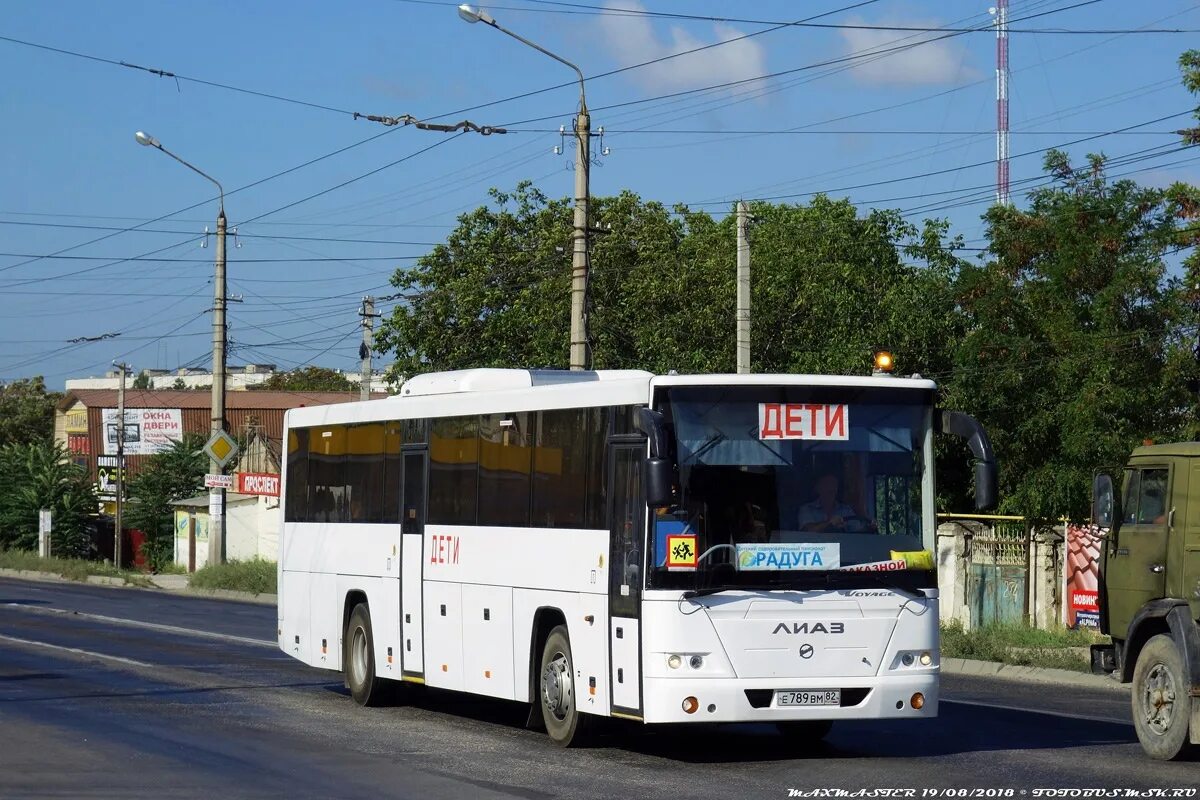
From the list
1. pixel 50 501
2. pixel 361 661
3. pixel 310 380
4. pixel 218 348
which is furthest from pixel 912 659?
pixel 310 380

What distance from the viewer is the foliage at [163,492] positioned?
70.0 meters

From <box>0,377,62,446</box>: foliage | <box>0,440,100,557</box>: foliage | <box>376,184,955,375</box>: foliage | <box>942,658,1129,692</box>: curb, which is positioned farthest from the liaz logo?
<box>0,377,62,446</box>: foliage

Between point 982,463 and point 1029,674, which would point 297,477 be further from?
point 1029,674

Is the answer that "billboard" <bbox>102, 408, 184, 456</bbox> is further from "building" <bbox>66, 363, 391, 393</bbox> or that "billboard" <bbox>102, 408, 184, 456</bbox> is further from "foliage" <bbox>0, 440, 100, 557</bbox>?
"building" <bbox>66, 363, 391, 393</bbox>

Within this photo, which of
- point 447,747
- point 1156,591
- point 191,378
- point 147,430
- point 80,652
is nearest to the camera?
point 1156,591

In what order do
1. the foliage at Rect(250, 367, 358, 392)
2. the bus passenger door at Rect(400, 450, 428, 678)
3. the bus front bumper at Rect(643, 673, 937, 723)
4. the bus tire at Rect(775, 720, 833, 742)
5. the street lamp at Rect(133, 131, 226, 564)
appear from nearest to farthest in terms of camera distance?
the bus front bumper at Rect(643, 673, 937, 723), the bus tire at Rect(775, 720, 833, 742), the bus passenger door at Rect(400, 450, 428, 678), the street lamp at Rect(133, 131, 226, 564), the foliage at Rect(250, 367, 358, 392)

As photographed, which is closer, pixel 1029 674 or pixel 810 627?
pixel 810 627

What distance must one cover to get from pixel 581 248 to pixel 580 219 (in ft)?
1.95

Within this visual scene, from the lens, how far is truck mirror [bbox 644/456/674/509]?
11.8 m

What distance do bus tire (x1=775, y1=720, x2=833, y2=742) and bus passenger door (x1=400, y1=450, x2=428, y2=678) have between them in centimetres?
376

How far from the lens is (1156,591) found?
12.5 m

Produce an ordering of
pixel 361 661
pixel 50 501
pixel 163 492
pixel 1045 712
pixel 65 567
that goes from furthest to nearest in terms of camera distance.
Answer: pixel 50 501, pixel 163 492, pixel 65 567, pixel 361 661, pixel 1045 712

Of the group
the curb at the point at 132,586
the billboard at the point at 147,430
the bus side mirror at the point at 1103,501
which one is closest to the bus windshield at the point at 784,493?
the bus side mirror at the point at 1103,501

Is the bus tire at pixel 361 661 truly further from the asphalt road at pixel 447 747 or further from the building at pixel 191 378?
the building at pixel 191 378
